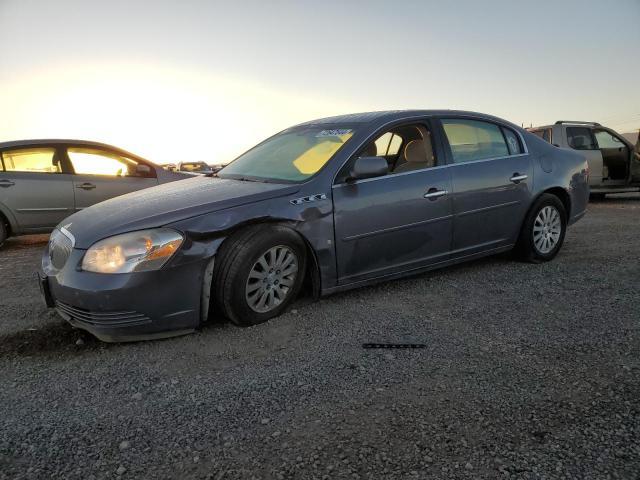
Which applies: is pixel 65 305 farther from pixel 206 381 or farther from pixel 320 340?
pixel 320 340

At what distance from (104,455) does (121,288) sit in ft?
3.49

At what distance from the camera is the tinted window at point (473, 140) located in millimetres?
4188

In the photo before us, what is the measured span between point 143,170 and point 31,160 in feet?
4.71

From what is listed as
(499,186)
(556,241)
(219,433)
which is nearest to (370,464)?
(219,433)

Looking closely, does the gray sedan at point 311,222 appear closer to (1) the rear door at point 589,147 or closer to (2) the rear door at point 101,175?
(2) the rear door at point 101,175

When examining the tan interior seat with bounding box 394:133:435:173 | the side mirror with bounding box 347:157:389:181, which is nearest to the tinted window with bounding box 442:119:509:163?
the tan interior seat with bounding box 394:133:435:173

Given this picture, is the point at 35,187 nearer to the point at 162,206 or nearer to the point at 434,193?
the point at 162,206

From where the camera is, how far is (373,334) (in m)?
3.08

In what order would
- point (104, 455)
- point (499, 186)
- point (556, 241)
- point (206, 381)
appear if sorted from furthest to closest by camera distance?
point (556, 241), point (499, 186), point (206, 381), point (104, 455)

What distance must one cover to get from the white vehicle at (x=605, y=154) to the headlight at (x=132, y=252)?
347 inches

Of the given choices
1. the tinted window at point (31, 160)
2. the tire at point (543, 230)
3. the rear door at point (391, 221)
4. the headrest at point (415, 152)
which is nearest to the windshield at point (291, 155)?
the rear door at point (391, 221)

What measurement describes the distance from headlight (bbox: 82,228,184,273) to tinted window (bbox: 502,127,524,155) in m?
3.29

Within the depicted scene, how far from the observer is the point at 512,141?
4.62m

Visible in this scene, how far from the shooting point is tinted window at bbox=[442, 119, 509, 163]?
419cm
